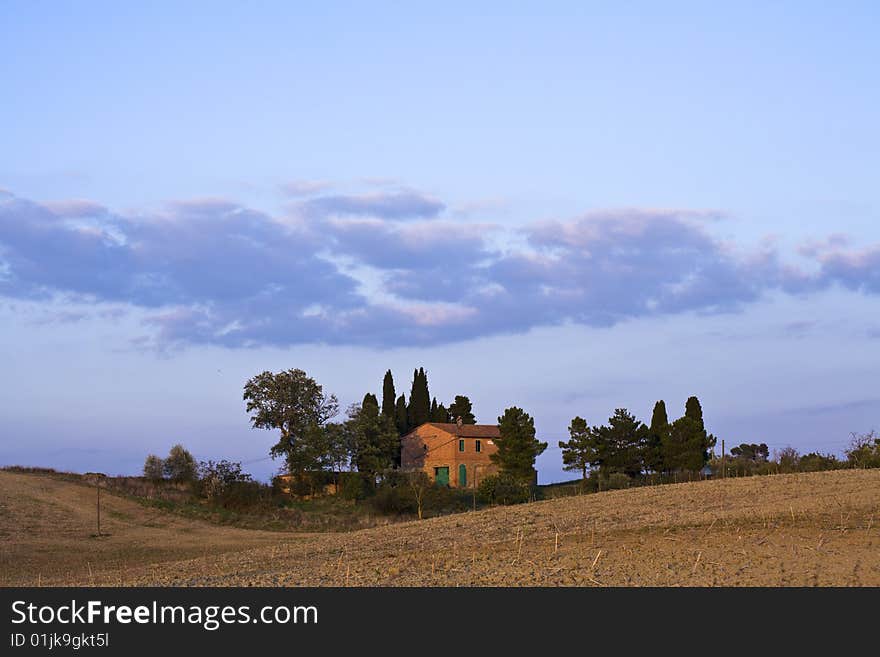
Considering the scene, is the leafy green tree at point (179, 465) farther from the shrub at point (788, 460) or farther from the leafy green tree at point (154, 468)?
the shrub at point (788, 460)

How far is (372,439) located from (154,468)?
16197 millimetres

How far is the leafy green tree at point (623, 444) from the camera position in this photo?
6488 cm

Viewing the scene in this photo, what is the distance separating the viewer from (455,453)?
73.4 metres

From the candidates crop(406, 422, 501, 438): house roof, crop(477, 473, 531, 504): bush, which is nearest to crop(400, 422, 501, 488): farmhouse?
crop(406, 422, 501, 438): house roof

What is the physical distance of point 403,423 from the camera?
85375 mm

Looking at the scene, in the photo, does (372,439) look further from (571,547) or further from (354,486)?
(571,547)

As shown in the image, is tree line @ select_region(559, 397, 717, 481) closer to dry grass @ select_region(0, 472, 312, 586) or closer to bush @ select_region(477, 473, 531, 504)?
bush @ select_region(477, 473, 531, 504)

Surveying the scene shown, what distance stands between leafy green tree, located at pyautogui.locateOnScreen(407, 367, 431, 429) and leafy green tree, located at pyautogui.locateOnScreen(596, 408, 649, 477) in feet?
81.8

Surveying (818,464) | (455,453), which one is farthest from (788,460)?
(455,453)

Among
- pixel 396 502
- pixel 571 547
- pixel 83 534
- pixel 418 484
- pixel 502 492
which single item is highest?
pixel 418 484

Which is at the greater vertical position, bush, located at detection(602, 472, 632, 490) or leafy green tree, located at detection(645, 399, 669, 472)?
leafy green tree, located at detection(645, 399, 669, 472)

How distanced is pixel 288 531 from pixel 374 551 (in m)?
27.0

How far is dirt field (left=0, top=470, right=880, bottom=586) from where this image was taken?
16016 millimetres

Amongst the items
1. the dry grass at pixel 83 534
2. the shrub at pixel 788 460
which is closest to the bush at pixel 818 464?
the shrub at pixel 788 460
